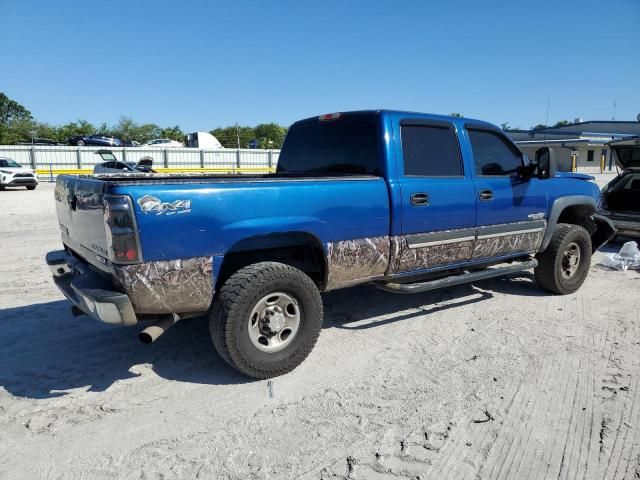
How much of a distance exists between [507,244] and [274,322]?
280 cm

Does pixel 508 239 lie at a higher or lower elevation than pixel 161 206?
lower

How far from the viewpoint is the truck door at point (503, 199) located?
466 cm

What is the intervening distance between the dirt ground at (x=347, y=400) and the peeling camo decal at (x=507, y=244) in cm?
66

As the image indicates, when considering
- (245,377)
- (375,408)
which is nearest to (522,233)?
(375,408)

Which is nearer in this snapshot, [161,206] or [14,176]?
[161,206]

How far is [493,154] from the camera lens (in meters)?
4.88

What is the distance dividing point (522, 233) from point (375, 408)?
2881 mm

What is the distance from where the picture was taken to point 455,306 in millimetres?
5176

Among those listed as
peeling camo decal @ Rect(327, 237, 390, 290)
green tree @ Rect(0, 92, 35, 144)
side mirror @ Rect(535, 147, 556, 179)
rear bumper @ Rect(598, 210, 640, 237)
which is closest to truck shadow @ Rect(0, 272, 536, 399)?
peeling camo decal @ Rect(327, 237, 390, 290)

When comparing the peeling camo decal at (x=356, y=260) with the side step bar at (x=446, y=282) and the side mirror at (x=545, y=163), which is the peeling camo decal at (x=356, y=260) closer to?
the side step bar at (x=446, y=282)

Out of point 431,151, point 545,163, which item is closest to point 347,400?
point 431,151

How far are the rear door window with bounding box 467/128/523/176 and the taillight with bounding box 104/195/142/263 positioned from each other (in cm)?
328

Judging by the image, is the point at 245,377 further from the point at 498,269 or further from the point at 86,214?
the point at 498,269

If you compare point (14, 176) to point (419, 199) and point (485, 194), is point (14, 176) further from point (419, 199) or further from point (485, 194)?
point (485, 194)
